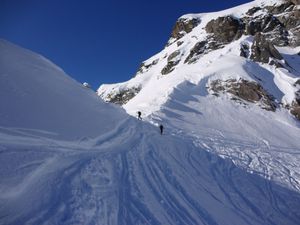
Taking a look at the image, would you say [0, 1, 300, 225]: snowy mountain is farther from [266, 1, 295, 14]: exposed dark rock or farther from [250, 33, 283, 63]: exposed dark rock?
[266, 1, 295, 14]: exposed dark rock

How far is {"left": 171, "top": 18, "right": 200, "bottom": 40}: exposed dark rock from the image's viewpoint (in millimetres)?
100000

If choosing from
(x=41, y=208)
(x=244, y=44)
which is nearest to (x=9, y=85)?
(x=41, y=208)

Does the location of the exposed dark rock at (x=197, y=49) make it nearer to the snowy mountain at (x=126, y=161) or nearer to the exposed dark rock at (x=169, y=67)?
the exposed dark rock at (x=169, y=67)

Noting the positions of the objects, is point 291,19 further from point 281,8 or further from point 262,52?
point 262,52

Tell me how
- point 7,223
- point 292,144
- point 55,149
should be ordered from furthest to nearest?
point 292,144
point 55,149
point 7,223

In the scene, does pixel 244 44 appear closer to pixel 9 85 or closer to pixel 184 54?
pixel 184 54

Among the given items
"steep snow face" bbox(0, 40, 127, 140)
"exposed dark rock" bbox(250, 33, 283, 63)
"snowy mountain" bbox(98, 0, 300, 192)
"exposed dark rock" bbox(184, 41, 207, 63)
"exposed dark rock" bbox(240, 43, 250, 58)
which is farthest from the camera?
"exposed dark rock" bbox(184, 41, 207, 63)

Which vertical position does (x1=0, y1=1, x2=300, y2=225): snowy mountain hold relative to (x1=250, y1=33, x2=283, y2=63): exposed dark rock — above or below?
below

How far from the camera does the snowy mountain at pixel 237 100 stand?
26078 mm

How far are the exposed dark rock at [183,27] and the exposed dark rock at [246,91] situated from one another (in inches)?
2296

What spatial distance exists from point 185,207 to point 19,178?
7033mm

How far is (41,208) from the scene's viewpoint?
10734 mm

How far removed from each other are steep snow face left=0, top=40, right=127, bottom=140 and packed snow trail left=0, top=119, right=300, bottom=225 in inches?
71.4

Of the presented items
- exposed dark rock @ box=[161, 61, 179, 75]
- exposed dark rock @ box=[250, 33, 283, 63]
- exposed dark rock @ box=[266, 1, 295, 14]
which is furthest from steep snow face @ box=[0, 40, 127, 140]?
exposed dark rock @ box=[266, 1, 295, 14]
